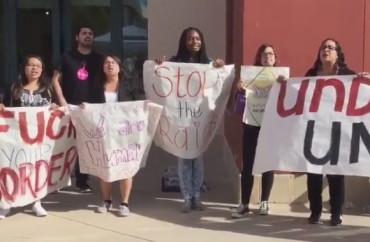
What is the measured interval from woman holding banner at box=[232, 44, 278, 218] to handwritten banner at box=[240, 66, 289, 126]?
0.06m

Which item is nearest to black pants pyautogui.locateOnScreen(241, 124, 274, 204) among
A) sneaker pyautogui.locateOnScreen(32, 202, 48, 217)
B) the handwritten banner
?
the handwritten banner

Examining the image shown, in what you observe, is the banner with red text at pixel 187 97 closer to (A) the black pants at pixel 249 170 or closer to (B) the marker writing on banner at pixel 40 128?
(A) the black pants at pixel 249 170

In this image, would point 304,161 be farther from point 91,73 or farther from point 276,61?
point 91,73

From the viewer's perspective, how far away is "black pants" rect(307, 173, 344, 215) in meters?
6.53

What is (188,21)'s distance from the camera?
444 inches

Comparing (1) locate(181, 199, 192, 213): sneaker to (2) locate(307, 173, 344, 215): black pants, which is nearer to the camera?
(2) locate(307, 173, 344, 215): black pants

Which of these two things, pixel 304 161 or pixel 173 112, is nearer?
pixel 304 161

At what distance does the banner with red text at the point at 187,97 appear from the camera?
23.3 feet

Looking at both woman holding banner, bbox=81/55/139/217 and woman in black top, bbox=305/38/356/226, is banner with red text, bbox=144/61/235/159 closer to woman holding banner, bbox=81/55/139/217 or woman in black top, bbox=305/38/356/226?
woman holding banner, bbox=81/55/139/217

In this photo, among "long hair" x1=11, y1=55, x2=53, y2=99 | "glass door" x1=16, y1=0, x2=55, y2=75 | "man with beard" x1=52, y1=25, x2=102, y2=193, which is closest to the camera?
"long hair" x1=11, y1=55, x2=53, y2=99

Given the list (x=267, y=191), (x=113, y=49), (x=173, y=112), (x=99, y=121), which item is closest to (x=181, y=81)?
(x=173, y=112)

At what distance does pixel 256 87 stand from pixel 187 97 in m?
0.70

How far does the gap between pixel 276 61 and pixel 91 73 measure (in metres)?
1.98

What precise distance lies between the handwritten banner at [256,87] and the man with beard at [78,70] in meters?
1.68
